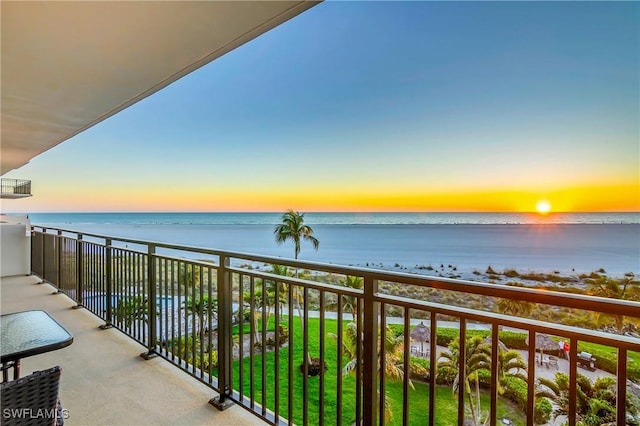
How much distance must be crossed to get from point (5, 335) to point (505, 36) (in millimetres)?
11470

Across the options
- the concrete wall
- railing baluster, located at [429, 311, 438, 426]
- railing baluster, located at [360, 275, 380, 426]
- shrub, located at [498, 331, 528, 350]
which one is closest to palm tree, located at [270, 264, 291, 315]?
railing baluster, located at [360, 275, 380, 426]

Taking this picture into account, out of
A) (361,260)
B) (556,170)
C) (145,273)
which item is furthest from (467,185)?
(145,273)

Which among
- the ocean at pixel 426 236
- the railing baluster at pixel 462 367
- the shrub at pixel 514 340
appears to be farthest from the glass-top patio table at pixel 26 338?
the ocean at pixel 426 236

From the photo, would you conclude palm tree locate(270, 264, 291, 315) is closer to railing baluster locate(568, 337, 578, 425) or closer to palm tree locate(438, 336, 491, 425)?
palm tree locate(438, 336, 491, 425)

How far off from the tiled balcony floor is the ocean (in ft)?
43.9

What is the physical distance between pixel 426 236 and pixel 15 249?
29.6 metres

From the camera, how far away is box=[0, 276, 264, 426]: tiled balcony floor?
2025mm

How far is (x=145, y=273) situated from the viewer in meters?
3.00

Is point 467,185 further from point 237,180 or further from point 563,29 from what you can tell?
point 237,180

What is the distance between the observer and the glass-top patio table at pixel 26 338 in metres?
1.27


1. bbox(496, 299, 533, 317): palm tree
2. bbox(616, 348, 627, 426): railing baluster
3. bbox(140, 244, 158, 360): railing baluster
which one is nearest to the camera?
bbox(616, 348, 627, 426): railing baluster

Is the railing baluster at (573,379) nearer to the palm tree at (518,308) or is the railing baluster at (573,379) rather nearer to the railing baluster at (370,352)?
the railing baluster at (370,352)

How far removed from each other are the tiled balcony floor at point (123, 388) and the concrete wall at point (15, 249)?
4037 millimetres

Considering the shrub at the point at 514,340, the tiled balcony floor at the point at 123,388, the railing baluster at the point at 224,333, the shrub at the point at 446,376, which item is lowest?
the shrub at the point at 446,376
